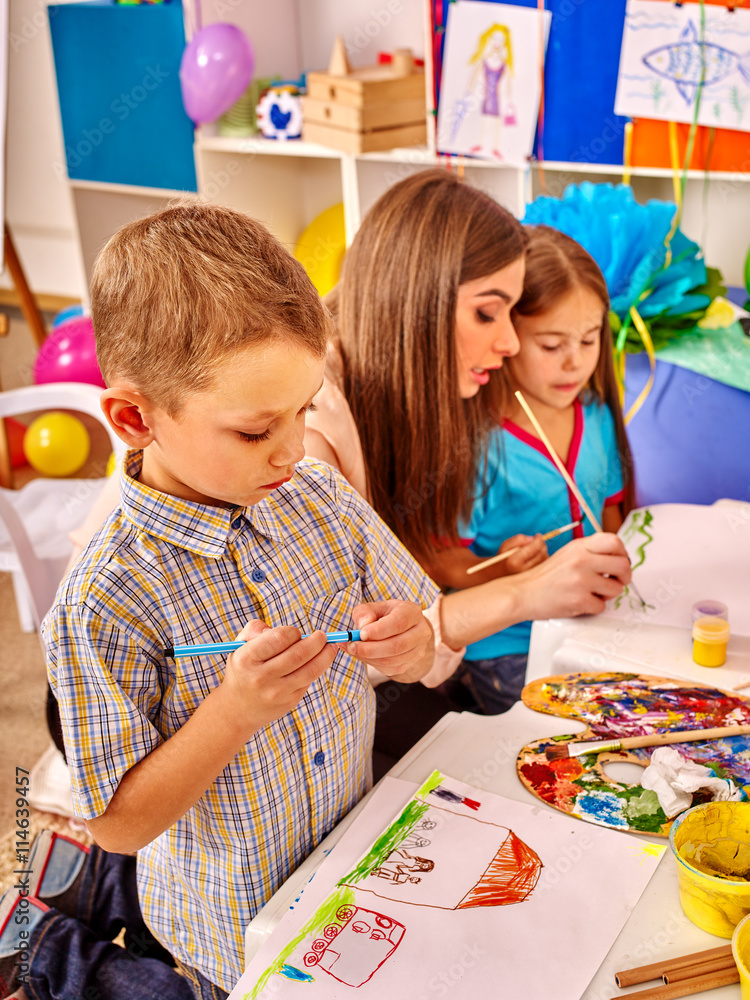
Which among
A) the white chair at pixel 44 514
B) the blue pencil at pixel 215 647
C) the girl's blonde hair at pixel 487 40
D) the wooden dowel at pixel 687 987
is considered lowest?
the white chair at pixel 44 514

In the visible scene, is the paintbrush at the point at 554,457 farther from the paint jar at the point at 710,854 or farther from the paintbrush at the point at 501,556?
the paint jar at the point at 710,854

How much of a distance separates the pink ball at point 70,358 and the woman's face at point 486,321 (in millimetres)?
1886

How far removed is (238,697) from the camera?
66 cm

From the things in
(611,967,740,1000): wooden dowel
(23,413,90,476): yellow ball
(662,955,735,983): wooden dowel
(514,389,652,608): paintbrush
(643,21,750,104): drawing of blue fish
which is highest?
(643,21,750,104): drawing of blue fish

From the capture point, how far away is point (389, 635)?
72 centimetres

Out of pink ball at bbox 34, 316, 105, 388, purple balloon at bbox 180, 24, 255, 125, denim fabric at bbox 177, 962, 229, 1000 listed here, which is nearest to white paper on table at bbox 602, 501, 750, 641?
denim fabric at bbox 177, 962, 229, 1000

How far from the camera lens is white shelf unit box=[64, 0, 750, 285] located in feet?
6.18

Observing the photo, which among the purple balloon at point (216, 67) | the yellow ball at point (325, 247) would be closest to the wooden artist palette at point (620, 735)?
the yellow ball at point (325, 247)

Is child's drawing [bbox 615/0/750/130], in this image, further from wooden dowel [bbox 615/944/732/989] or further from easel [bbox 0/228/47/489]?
easel [bbox 0/228/47/489]

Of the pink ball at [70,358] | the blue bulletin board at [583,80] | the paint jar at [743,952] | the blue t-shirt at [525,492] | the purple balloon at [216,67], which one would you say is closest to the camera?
the paint jar at [743,952]

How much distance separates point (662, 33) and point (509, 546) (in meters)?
0.97

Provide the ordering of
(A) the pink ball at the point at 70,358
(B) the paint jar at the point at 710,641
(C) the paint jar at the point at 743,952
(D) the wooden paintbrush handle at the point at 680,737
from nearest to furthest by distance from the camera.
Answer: (C) the paint jar at the point at 743,952 < (D) the wooden paintbrush handle at the point at 680,737 < (B) the paint jar at the point at 710,641 < (A) the pink ball at the point at 70,358

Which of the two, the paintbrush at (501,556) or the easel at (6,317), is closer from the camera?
the paintbrush at (501,556)

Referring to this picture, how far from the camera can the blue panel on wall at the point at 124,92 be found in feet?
8.84
